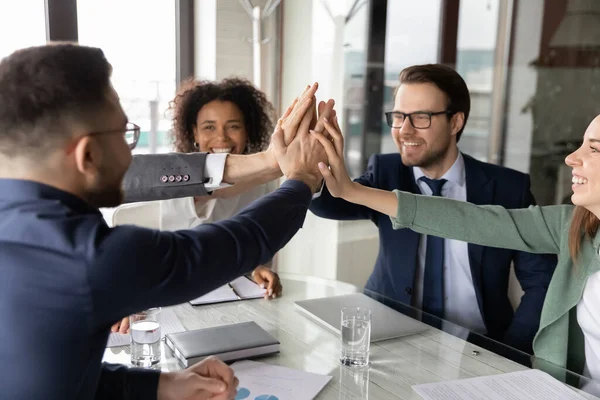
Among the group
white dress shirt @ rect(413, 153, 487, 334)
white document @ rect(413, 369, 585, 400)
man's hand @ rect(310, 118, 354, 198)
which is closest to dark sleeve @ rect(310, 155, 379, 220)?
white dress shirt @ rect(413, 153, 487, 334)

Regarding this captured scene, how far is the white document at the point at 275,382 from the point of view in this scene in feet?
3.92

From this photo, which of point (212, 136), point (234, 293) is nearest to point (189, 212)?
point (212, 136)

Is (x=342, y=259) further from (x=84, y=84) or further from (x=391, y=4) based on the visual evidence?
(x=84, y=84)

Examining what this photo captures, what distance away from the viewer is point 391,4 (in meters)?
3.76

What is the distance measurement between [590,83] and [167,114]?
2479 millimetres

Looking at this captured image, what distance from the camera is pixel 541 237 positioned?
1782 mm

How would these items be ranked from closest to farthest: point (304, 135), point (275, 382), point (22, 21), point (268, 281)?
point (275, 382)
point (304, 135)
point (268, 281)
point (22, 21)

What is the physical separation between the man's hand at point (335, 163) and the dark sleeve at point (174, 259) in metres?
0.57

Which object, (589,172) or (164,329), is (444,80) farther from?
(164,329)

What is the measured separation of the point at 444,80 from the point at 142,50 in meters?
2.02

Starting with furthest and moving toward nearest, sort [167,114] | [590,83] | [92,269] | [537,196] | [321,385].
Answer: [537,196], [590,83], [167,114], [321,385], [92,269]

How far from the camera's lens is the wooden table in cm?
127

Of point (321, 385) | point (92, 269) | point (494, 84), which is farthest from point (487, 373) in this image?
point (494, 84)

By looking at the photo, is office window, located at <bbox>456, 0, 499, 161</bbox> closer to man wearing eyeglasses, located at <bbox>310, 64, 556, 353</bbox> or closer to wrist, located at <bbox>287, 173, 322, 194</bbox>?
man wearing eyeglasses, located at <bbox>310, 64, 556, 353</bbox>
